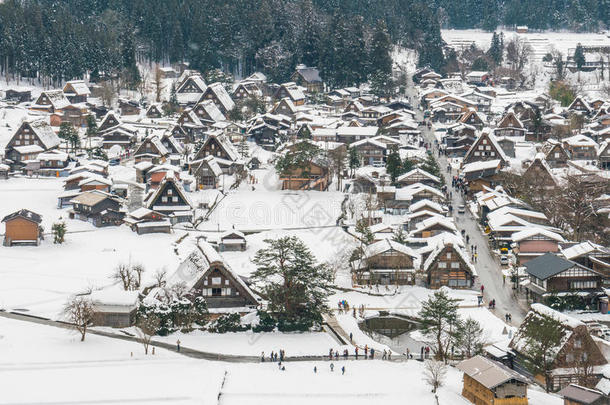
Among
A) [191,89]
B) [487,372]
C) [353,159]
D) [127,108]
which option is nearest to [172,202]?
[353,159]

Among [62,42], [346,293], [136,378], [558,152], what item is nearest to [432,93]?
[558,152]

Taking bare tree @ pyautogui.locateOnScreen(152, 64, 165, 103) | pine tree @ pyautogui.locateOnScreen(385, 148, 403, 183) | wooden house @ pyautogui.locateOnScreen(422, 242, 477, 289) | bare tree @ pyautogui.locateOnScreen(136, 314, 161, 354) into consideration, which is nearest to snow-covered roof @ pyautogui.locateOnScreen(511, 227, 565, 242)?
wooden house @ pyautogui.locateOnScreen(422, 242, 477, 289)

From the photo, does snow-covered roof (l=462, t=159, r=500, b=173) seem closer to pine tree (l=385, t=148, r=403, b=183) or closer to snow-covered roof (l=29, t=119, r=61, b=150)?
pine tree (l=385, t=148, r=403, b=183)

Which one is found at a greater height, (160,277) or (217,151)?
(217,151)

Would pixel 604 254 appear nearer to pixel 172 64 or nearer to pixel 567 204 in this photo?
pixel 567 204

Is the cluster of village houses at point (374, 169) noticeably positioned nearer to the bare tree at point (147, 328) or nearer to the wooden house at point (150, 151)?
the wooden house at point (150, 151)

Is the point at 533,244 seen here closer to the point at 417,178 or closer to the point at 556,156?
the point at 417,178
